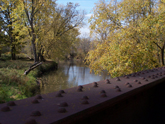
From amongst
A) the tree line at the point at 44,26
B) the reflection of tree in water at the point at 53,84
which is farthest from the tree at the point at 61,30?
the reflection of tree in water at the point at 53,84

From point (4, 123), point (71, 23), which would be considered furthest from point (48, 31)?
point (4, 123)

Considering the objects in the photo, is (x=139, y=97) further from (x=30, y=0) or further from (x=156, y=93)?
(x=30, y=0)

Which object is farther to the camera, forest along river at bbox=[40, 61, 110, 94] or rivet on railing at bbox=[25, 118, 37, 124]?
forest along river at bbox=[40, 61, 110, 94]

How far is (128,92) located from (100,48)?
24.2 feet

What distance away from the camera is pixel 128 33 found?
301 inches

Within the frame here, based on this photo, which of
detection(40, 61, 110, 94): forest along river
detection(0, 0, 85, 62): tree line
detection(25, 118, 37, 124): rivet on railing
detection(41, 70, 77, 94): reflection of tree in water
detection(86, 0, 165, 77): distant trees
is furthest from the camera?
detection(0, 0, 85, 62): tree line

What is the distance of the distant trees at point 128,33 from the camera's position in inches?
288

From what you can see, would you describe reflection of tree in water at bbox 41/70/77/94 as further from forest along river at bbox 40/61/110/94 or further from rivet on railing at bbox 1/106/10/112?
rivet on railing at bbox 1/106/10/112

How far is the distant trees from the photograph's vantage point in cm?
732

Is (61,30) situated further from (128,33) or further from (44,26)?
(128,33)

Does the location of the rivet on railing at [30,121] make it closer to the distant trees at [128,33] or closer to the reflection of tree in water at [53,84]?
the distant trees at [128,33]

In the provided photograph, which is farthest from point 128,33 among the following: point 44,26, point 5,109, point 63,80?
point 44,26

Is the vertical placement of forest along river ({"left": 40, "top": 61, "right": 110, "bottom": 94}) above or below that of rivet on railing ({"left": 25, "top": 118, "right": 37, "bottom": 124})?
below

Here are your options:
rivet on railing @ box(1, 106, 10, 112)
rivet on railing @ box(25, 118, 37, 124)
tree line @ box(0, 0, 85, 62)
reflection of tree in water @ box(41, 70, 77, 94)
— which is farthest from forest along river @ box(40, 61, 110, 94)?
rivet on railing @ box(25, 118, 37, 124)
